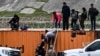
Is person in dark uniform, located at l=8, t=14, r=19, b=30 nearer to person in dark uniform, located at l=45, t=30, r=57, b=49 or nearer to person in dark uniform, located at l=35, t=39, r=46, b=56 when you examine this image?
person in dark uniform, located at l=35, t=39, r=46, b=56

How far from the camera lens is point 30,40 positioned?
109 feet

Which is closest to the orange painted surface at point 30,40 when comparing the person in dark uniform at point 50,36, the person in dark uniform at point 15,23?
the person in dark uniform at point 50,36

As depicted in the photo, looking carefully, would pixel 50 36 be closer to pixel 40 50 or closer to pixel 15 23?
pixel 40 50

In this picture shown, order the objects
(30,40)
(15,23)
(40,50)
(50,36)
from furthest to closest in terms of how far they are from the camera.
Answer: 1. (15,23)
2. (30,40)
3. (40,50)
4. (50,36)

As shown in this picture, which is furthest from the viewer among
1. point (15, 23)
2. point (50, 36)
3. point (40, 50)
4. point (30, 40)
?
point (15, 23)

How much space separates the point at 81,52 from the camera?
26734mm

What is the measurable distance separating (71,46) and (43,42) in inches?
62.5

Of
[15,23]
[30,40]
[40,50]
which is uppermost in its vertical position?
[15,23]

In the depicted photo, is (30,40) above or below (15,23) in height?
below

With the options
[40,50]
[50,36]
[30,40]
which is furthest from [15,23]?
[50,36]

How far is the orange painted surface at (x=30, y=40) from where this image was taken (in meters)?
31.9

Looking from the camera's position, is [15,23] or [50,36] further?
[15,23]

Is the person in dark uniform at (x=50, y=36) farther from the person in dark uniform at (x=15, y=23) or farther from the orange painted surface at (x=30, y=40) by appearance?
the person in dark uniform at (x=15, y=23)

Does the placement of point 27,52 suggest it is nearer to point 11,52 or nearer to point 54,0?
point 11,52
